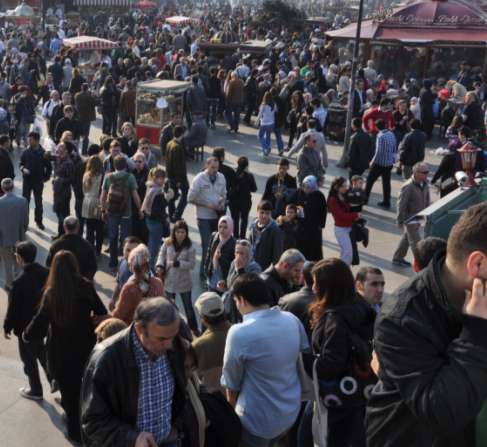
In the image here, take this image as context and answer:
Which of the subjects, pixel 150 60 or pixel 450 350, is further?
pixel 150 60

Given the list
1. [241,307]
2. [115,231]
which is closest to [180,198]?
[115,231]

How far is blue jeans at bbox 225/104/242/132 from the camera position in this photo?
1769 centimetres

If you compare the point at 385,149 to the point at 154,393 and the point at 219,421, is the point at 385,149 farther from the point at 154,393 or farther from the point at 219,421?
the point at 154,393

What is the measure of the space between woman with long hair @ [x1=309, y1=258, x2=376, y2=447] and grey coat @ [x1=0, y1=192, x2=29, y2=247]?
529 centimetres

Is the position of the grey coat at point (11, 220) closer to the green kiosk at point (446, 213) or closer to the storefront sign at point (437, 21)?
the green kiosk at point (446, 213)

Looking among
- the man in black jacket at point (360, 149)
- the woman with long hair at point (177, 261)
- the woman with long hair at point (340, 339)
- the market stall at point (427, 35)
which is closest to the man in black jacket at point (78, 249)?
the woman with long hair at point (177, 261)

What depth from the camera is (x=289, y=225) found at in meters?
8.26

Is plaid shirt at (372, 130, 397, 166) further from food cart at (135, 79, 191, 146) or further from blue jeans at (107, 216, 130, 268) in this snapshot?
food cart at (135, 79, 191, 146)

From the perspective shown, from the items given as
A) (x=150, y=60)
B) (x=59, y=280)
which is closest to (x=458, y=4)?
(x=150, y=60)

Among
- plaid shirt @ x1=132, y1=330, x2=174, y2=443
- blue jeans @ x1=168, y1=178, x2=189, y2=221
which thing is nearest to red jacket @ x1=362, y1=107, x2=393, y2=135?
Answer: blue jeans @ x1=168, y1=178, x2=189, y2=221

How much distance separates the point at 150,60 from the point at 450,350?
22.9 meters

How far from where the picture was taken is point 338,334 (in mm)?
3994

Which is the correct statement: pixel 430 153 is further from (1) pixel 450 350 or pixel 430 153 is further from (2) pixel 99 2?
(2) pixel 99 2

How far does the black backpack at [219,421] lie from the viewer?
3805 mm
